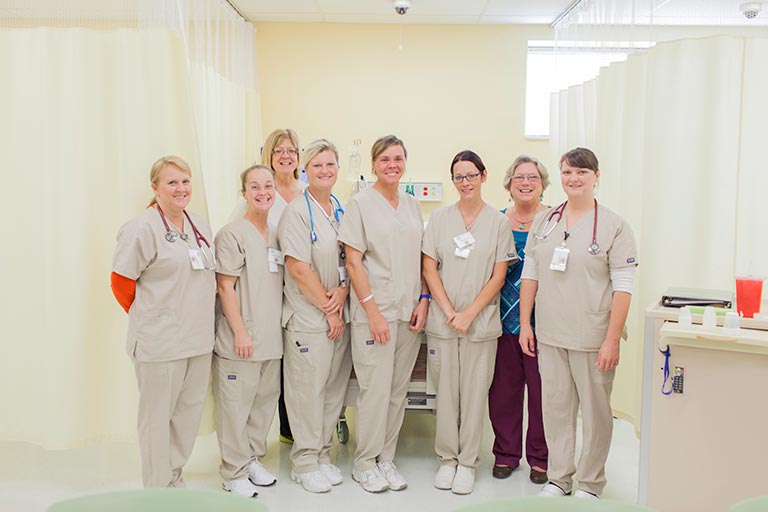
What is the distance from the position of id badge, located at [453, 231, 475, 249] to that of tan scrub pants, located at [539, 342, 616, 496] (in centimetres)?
51

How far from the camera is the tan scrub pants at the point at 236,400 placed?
269 centimetres

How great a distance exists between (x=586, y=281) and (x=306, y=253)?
1.13m

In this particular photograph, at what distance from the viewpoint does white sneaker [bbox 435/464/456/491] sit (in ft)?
9.04

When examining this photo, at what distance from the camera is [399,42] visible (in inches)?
191

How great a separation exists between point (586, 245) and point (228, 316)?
4.79 ft

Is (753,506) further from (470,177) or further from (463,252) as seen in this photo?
(470,177)

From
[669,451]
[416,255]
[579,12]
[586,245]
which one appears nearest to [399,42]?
[579,12]

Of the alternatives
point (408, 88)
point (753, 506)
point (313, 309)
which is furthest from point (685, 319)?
point (408, 88)

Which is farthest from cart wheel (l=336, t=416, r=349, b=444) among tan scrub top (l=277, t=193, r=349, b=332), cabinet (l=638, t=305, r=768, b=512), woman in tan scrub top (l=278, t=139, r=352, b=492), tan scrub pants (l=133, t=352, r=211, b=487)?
cabinet (l=638, t=305, r=768, b=512)

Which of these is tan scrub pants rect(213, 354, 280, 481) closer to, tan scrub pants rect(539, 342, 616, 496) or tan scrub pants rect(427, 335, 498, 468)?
tan scrub pants rect(427, 335, 498, 468)

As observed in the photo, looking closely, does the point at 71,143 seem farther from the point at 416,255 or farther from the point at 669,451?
the point at 669,451

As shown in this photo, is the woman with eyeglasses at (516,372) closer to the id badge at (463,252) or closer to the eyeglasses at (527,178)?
the eyeglasses at (527,178)

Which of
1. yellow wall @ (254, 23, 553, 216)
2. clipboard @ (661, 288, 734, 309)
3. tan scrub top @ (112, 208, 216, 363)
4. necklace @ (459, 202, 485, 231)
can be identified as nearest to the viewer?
clipboard @ (661, 288, 734, 309)

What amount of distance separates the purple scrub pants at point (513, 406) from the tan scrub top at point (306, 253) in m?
0.84
